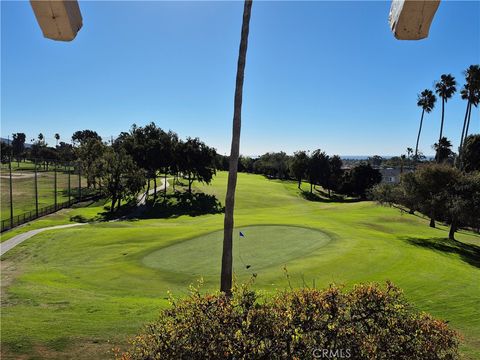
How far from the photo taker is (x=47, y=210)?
2283 inches

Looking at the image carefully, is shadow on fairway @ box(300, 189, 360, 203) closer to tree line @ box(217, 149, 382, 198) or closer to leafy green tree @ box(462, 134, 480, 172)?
tree line @ box(217, 149, 382, 198)

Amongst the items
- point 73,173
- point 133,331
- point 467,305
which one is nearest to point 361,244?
point 467,305

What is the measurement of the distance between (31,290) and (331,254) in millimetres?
15308

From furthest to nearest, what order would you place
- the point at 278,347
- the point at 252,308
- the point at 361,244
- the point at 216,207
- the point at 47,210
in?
the point at 216,207 → the point at 47,210 → the point at 361,244 → the point at 252,308 → the point at 278,347

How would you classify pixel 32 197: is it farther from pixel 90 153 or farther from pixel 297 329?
pixel 297 329

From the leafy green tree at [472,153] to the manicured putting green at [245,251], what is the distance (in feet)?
166

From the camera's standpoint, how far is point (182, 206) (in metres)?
67.4

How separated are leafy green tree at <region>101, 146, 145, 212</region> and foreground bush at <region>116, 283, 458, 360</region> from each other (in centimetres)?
5942

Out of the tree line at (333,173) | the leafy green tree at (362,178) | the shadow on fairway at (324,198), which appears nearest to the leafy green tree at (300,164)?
the tree line at (333,173)

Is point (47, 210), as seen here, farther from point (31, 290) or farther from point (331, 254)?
point (331, 254)

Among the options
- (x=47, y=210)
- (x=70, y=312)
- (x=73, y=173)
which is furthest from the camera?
(x=73, y=173)

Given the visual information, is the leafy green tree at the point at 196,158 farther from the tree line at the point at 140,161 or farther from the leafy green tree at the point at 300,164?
the leafy green tree at the point at 300,164

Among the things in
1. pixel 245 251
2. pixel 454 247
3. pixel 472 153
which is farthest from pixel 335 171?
pixel 245 251

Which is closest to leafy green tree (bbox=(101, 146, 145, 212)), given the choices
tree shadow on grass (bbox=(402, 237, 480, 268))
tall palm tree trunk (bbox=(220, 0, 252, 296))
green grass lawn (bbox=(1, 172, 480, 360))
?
green grass lawn (bbox=(1, 172, 480, 360))
